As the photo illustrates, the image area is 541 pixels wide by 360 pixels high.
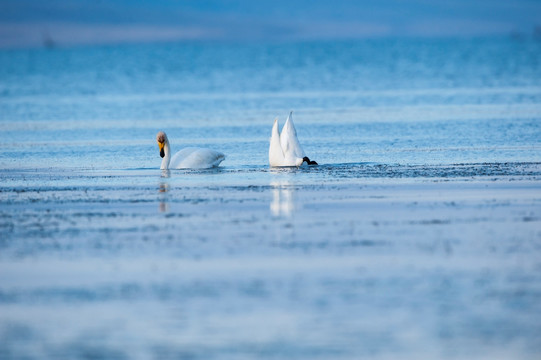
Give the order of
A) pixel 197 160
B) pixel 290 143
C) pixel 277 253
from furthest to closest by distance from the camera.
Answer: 1. pixel 290 143
2. pixel 197 160
3. pixel 277 253

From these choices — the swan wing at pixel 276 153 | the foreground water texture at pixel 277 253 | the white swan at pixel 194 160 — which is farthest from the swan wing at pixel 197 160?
the swan wing at pixel 276 153

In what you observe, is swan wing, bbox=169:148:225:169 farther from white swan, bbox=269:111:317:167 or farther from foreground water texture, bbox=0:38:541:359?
white swan, bbox=269:111:317:167

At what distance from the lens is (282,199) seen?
683 inches

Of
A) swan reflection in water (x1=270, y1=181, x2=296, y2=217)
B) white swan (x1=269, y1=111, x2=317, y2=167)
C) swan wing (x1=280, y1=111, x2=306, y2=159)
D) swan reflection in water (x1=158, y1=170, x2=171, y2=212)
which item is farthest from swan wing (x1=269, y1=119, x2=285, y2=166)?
swan reflection in water (x1=270, y1=181, x2=296, y2=217)

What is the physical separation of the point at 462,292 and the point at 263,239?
137 inches

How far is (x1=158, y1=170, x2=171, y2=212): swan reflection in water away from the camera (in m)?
16.7

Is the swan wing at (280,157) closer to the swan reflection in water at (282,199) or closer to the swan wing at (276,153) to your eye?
the swan wing at (276,153)

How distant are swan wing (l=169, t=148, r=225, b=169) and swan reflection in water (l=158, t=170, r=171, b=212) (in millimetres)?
403

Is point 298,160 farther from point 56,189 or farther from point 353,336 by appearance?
point 353,336

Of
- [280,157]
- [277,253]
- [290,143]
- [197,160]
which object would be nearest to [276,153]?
[280,157]

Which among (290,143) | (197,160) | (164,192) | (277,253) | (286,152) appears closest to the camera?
(277,253)

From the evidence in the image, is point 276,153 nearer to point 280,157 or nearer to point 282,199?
point 280,157

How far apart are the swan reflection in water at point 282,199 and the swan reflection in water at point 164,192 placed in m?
1.55

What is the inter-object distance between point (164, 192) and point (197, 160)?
13.7 ft
